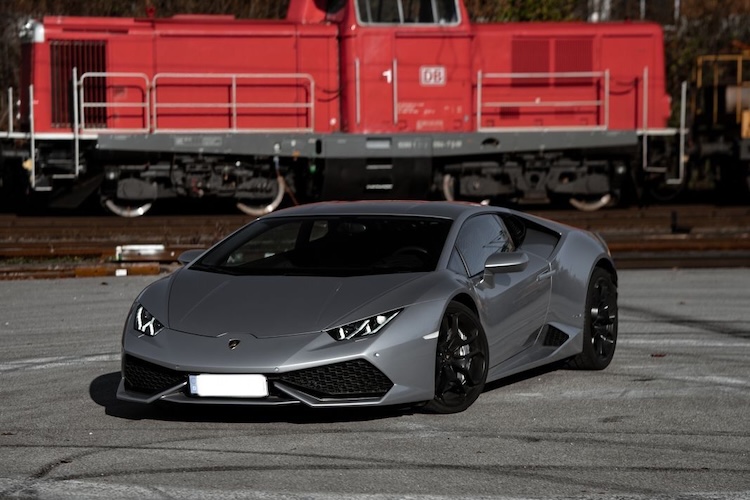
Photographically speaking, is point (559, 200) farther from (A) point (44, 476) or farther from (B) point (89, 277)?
(A) point (44, 476)

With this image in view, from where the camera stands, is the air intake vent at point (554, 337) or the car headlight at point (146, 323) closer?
the car headlight at point (146, 323)

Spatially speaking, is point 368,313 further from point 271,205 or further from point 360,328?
point 271,205

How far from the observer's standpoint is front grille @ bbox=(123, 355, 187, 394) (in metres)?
6.36

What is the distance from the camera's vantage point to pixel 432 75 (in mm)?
19516

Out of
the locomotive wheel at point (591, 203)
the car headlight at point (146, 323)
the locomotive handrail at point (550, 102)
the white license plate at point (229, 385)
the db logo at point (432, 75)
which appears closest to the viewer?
the white license plate at point (229, 385)

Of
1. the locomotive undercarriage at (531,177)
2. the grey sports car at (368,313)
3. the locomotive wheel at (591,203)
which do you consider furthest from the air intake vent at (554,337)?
the locomotive wheel at (591,203)

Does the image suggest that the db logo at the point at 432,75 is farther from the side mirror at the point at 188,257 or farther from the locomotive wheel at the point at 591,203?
the side mirror at the point at 188,257

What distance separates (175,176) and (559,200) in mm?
6386

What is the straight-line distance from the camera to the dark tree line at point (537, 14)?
2591 cm

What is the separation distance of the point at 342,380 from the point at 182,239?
32.9 feet

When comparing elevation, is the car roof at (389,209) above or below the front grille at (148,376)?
above

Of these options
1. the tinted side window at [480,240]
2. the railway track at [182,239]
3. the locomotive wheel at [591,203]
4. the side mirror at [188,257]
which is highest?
the tinted side window at [480,240]

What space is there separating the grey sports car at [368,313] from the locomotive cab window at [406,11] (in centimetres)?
1127

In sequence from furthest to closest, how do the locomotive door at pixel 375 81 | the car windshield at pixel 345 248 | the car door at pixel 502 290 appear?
1. the locomotive door at pixel 375 81
2. the car door at pixel 502 290
3. the car windshield at pixel 345 248
